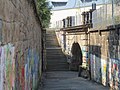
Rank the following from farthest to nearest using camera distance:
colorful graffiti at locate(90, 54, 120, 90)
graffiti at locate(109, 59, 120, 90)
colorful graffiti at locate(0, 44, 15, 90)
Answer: colorful graffiti at locate(90, 54, 120, 90) → graffiti at locate(109, 59, 120, 90) → colorful graffiti at locate(0, 44, 15, 90)

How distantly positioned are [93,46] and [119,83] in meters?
8.28

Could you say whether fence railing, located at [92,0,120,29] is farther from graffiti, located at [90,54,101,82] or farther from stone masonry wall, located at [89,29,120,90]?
graffiti, located at [90,54,101,82]

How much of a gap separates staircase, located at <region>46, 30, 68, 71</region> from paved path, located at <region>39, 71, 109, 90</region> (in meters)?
1.59

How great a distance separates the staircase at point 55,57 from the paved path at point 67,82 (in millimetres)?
1588

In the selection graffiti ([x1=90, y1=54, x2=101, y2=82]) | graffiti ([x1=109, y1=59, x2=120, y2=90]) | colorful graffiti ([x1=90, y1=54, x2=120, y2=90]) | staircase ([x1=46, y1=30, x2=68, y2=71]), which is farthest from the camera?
staircase ([x1=46, y1=30, x2=68, y2=71])

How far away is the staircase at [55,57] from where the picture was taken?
110 ft

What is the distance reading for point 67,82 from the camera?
25172 mm

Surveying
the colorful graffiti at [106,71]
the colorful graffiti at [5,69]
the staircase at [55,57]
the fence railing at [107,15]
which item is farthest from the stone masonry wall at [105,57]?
the colorful graffiti at [5,69]

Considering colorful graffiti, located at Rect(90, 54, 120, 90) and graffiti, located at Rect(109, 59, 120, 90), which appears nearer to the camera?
graffiti, located at Rect(109, 59, 120, 90)

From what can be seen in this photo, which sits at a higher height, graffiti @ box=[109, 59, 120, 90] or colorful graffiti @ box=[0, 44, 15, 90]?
colorful graffiti @ box=[0, 44, 15, 90]

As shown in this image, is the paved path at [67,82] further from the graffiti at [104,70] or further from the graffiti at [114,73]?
the graffiti at [114,73]

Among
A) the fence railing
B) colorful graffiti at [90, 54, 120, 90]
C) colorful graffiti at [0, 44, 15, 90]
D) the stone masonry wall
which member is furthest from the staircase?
colorful graffiti at [0, 44, 15, 90]

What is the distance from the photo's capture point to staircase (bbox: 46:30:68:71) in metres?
33.7

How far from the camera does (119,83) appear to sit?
1606 cm
